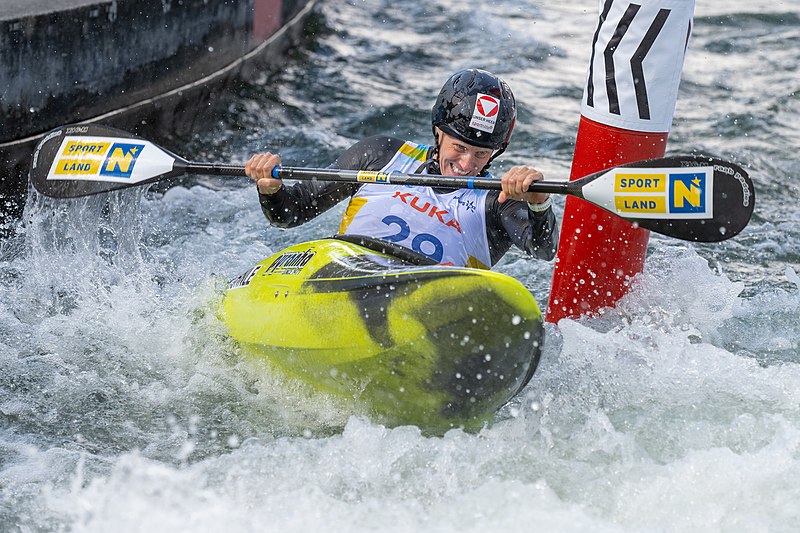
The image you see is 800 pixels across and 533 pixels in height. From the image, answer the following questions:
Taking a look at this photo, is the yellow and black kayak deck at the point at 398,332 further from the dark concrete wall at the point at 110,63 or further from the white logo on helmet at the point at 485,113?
the dark concrete wall at the point at 110,63

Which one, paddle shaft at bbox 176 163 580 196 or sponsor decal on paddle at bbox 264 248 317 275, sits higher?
paddle shaft at bbox 176 163 580 196

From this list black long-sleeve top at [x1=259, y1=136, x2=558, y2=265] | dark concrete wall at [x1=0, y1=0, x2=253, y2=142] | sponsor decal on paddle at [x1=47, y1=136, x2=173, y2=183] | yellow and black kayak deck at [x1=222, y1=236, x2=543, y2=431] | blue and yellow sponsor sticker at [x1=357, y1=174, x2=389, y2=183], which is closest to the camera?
yellow and black kayak deck at [x1=222, y1=236, x2=543, y2=431]

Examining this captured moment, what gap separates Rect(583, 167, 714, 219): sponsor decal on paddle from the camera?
366 centimetres

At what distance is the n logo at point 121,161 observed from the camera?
14.7 feet

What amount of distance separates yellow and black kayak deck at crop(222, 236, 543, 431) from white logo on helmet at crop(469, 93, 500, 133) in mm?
577

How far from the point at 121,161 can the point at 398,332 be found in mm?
1777

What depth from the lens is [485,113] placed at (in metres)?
4.00

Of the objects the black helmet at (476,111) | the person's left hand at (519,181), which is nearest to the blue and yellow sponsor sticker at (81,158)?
the black helmet at (476,111)

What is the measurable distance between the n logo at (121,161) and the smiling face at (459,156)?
4.50 ft

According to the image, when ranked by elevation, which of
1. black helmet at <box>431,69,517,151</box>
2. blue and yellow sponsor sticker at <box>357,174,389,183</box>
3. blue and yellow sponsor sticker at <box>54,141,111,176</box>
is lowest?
blue and yellow sponsor sticker at <box>54,141,111,176</box>

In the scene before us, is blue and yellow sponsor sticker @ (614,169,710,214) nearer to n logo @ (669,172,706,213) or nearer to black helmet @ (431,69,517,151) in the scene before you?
n logo @ (669,172,706,213)

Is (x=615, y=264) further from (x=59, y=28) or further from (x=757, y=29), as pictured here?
(x=757, y=29)

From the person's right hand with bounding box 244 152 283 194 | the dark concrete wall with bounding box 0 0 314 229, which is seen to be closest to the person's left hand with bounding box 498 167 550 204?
the person's right hand with bounding box 244 152 283 194

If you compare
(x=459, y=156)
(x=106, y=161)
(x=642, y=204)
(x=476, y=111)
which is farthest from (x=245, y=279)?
(x=642, y=204)
